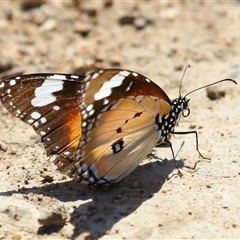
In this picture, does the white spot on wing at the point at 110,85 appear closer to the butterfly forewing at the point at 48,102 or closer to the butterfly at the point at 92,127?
the butterfly at the point at 92,127

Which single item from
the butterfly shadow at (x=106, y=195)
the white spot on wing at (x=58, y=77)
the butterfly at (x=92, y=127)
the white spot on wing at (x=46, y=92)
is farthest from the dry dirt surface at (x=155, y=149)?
the white spot on wing at (x=58, y=77)

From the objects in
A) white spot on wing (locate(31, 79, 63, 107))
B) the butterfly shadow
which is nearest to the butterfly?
white spot on wing (locate(31, 79, 63, 107))

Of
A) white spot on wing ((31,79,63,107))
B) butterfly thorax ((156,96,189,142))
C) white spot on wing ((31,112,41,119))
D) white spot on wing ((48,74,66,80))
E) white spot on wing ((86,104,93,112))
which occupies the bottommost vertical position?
butterfly thorax ((156,96,189,142))

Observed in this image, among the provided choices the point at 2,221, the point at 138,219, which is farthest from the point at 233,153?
the point at 2,221

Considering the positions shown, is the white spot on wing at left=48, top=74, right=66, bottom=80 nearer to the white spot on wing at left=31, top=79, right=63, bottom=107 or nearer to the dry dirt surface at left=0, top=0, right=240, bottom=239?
the white spot on wing at left=31, top=79, right=63, bottom=107

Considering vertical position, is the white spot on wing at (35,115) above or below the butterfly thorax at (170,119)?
above

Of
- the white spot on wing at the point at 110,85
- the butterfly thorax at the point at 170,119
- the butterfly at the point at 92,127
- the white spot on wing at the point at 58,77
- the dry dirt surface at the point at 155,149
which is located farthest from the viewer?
the butterfly thorax at the point at 170,119
